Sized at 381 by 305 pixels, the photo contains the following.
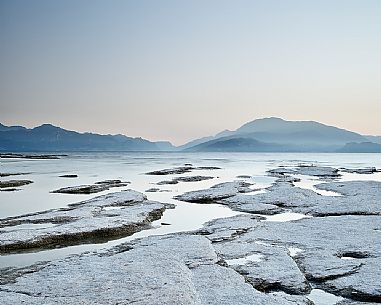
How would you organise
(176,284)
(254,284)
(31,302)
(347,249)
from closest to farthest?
(31,302), (176,284), (254,284), (347,249)

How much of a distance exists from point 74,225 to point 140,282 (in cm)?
961

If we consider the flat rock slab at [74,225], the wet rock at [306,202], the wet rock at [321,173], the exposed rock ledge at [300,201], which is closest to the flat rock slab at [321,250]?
the wet rock at [306,202]

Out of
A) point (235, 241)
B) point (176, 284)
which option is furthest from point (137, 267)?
point (235, 241)

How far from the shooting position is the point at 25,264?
1332cm

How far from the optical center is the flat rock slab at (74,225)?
16172 mm

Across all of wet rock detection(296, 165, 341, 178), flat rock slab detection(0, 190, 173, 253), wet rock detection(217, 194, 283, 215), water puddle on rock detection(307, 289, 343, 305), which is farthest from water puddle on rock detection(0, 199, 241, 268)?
wet rock detection(296, 165, 341, 178)

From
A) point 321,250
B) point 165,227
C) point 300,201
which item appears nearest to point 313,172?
point 300,201

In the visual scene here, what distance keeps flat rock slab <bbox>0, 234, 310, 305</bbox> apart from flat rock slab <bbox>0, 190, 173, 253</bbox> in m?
3.61

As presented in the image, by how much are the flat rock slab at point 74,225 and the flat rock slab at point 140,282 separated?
3.61 metres

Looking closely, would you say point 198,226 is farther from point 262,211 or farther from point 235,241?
point 262,211

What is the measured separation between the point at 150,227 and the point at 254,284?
10.1 metres

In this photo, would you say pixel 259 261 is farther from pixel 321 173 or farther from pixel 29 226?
pixel 321 173

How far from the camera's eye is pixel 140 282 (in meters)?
10.3

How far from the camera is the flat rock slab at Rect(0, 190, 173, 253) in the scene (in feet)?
53.1
